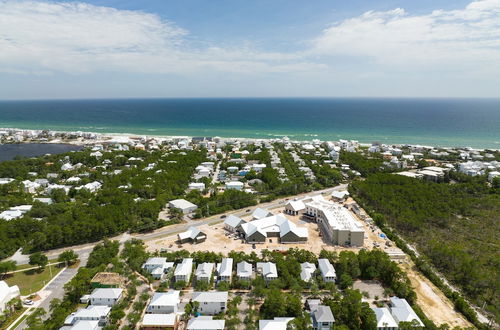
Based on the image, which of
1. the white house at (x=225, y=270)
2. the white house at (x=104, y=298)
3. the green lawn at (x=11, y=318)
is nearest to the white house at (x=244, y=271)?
the white house at (x=225, y=270)

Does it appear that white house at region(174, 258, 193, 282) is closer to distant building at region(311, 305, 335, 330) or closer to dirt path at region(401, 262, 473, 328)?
distant building at region(311, 305, 335, 330)

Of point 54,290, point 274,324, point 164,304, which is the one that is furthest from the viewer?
point 54,290

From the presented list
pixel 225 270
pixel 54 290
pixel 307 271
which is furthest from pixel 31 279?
pixel 307 271

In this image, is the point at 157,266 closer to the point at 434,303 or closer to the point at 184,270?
the point at 184,270

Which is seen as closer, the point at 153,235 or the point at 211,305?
the point at 211,305

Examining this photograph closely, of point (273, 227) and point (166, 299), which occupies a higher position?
point (273, 227)

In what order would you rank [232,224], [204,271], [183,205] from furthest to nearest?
[183,205]
[232,224]
[204,271]
